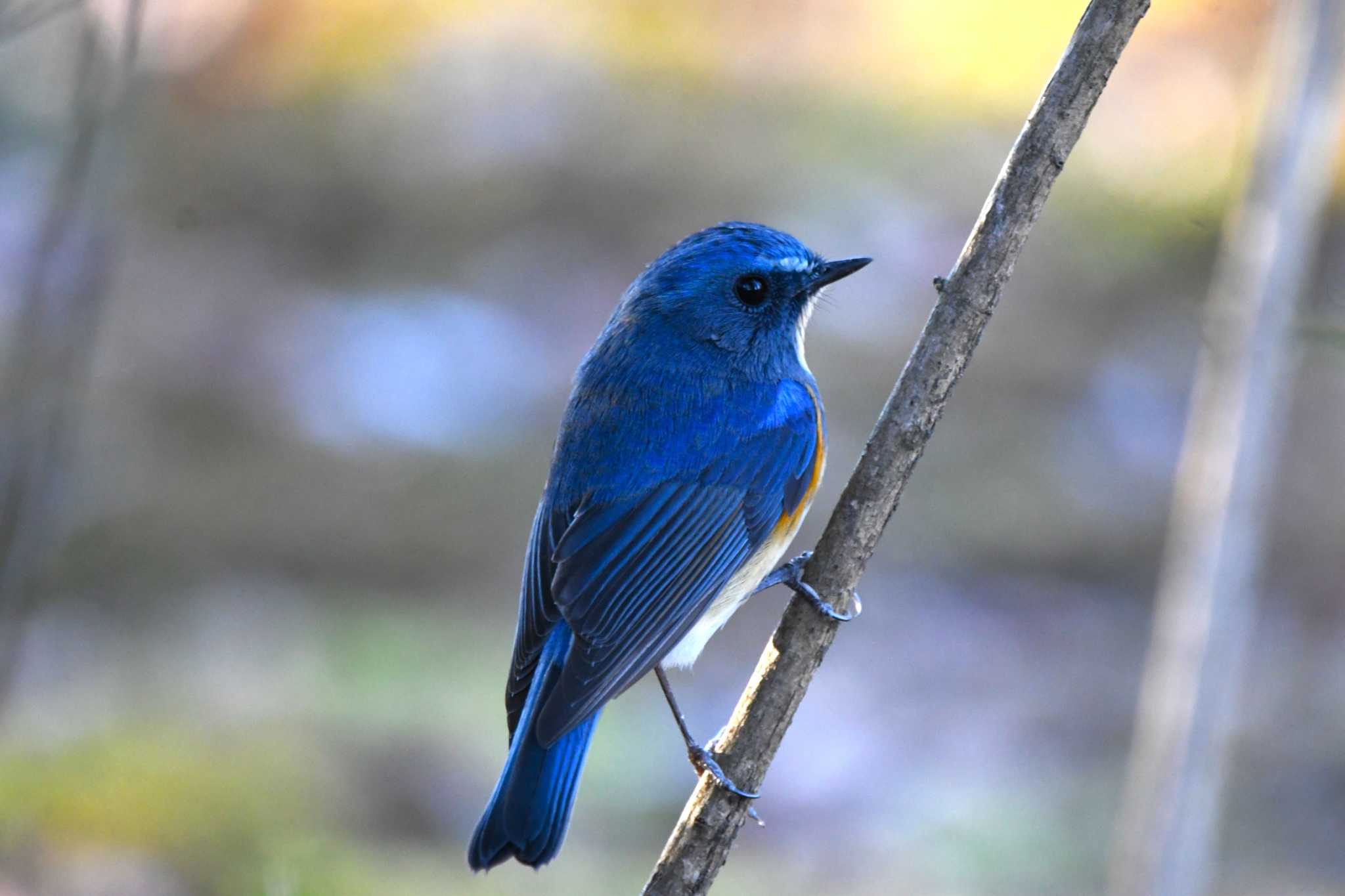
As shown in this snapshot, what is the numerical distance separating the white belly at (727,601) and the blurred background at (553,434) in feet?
4.14

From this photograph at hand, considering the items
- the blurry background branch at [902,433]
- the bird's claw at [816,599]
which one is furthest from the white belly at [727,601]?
the blurry background branch at [902,433]

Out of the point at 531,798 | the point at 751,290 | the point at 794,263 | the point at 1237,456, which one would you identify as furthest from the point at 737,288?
the point at 531,798

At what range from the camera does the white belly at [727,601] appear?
10.8ft

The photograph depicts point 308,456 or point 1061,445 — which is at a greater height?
point 1061,445

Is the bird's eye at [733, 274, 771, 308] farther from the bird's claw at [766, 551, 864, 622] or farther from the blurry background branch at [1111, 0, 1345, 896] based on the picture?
the blurry background branch at [1111, 0, 1345, 896]

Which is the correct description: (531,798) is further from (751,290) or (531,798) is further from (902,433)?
(751,290)

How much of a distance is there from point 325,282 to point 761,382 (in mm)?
5279

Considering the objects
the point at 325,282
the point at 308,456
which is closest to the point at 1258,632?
the point at 308,456

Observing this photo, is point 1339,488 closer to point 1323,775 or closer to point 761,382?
point 1323,775

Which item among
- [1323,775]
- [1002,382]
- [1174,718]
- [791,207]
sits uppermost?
[791,207]

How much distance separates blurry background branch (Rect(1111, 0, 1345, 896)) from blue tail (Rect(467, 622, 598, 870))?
1377 millimetres

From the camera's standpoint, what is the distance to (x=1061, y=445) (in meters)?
7.25

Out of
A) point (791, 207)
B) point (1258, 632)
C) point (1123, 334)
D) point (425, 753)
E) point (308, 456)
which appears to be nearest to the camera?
point (425, 753)

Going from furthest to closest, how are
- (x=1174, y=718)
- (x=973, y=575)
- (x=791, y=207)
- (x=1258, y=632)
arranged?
(x=791, y=207) < (x=973, y=575) < (x=1258, y=632) < (x=1174, y=718)
